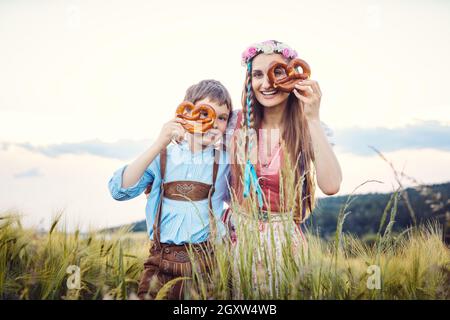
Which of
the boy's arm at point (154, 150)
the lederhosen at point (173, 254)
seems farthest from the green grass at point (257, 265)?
the boy's arm at point (154, 150)

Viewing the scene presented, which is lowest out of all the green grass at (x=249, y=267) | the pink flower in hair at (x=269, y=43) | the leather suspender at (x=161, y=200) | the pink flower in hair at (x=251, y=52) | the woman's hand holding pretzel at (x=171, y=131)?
the green grass at (x=249, y=267)

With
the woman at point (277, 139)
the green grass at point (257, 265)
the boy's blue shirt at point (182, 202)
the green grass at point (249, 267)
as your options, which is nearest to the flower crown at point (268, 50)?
the woman at point (277, 139)

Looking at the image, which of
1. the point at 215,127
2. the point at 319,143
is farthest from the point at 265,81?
the point at 319,143

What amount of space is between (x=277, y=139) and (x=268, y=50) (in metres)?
0.63

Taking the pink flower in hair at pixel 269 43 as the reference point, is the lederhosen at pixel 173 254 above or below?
below

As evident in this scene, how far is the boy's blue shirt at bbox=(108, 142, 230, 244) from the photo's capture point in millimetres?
2828

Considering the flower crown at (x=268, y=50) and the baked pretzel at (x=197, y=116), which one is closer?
the baked pretzel at (x=197, y=116)

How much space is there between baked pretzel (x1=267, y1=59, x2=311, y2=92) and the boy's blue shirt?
0.59 metres

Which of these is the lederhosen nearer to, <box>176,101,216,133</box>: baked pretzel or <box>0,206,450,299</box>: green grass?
<box>0,206,450,299</box>: green grass

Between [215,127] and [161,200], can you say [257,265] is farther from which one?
[215,127]

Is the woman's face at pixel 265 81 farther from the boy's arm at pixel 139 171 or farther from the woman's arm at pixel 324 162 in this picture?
the boy's arm at pixel 139 171

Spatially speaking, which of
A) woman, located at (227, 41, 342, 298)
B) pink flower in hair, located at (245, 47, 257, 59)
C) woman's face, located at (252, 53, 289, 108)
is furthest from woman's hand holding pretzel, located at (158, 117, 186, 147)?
pink flower in hair, located at (245, 47, 257, 59)

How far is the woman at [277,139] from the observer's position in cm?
278

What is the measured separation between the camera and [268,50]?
10.2 ft
